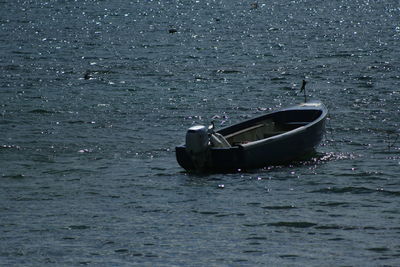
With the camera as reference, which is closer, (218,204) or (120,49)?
(218,204)

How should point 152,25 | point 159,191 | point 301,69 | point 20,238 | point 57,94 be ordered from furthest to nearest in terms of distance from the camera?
point 152,25, point 301,69, point 57,94, point 159,191, point 20,238

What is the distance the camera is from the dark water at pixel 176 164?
72.4ft

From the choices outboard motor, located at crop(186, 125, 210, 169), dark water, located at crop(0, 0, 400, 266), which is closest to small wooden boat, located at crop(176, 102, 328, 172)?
outboard motor, located at crop(186, 125, 210, 169)

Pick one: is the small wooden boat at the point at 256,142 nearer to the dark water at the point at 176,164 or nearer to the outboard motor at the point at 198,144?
the outboard motor at the point at 198,144

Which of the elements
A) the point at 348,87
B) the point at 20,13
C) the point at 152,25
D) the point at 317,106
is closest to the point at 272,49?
the point at 348,87

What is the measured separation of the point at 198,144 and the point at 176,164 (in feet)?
9.37

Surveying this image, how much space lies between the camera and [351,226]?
2334 centimetres

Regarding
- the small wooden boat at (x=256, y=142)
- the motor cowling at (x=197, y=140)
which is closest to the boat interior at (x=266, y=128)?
the small wooden boat at (x=256, y=142)

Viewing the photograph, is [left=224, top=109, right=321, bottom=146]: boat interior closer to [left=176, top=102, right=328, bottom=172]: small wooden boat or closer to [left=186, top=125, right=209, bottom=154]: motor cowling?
[left=176, top=102, right=328, bottom=172]: small wooden boat

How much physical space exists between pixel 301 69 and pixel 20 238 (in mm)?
34986

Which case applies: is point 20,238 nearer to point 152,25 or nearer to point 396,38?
point 396,38

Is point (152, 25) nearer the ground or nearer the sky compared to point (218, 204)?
nearer the sky

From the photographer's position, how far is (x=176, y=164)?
1194 inches

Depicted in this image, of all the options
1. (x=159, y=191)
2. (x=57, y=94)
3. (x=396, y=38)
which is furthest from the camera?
(x=396, y=38)
